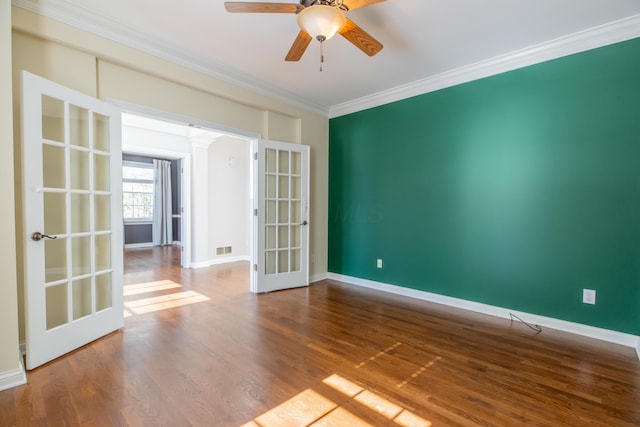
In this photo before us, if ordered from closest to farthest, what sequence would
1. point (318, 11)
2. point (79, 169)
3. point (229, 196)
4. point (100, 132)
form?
point (318, 11), point (79, 169), point (100, 132), point (229, 196)

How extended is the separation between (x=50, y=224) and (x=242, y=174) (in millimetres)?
4408

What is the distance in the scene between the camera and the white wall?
236 inches

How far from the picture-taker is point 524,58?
294 cm

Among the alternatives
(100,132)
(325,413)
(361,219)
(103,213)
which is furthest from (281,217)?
(325,413)

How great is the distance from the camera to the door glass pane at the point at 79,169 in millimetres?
2357

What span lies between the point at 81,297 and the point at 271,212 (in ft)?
7.30

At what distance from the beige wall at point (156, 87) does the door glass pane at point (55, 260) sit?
23cm

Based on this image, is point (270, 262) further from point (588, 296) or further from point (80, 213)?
point (588, 296)

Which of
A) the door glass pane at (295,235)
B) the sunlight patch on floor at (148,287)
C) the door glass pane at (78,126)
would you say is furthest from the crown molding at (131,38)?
the sunlight patch on floor at (148,287)

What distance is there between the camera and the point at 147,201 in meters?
8.77

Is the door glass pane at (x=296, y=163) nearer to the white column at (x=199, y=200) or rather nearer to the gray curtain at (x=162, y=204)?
the white column at (x=199, y=200)

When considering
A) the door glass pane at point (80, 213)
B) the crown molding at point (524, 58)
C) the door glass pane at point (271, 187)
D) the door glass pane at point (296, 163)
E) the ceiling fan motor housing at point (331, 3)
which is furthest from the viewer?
the door glass pane at point (296, 163)

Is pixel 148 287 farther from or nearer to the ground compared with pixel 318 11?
nearer to the ground

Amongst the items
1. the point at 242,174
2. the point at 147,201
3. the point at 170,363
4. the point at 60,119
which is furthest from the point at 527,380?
the point at 147,201
